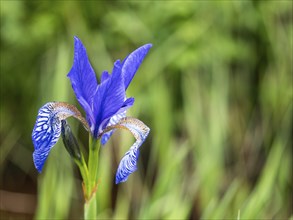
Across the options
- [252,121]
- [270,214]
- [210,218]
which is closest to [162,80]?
[252,121]

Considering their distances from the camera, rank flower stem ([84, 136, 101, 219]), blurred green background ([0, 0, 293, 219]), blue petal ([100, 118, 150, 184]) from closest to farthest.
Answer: blue petal ([100, 118, 150, 184]) → flower stem ([84, 136, 101, 219]) → blurred green background ([0, 0, 293, 219])

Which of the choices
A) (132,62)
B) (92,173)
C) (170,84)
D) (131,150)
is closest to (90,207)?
(92,173)

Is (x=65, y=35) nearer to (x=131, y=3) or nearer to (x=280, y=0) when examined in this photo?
(x=131, y=3)

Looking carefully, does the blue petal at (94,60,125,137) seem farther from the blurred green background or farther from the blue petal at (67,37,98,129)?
the blurred green background

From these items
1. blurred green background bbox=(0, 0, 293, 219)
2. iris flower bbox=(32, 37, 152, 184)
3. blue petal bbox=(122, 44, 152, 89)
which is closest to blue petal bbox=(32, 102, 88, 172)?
iris flower bbox=(32, 37, 152, 184)

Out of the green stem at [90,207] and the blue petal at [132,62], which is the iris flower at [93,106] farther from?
the green stem at [90,207]

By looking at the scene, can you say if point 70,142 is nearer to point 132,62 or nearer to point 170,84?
point 132,62
